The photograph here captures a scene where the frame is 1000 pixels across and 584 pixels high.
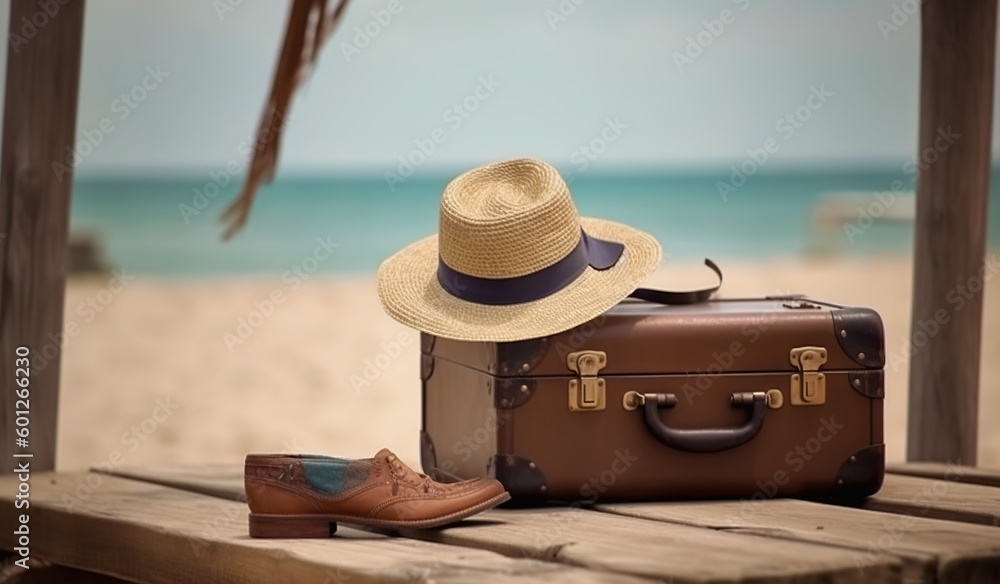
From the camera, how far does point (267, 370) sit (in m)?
8.15

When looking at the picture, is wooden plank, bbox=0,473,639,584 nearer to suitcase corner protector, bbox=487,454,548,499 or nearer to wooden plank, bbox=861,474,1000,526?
suitcase corner protector, bbox=487,454,548,499

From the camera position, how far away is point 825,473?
2346mm

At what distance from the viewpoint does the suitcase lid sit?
2246 mm

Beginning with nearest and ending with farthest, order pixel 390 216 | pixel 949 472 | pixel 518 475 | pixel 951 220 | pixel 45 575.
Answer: pixel 518 475
pixel 45 575
pixel 949 472
pixel 951 220
pixel 390 216

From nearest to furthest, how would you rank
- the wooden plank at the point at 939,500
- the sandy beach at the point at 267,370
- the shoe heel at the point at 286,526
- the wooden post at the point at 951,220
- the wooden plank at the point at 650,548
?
the wooden plank at the point at 650,548, the shoe heel at the point at 286,526, the wooden plank at the point at 939,500, the wooden post at the point at 951,220, the sandy beach at the point at 267,370

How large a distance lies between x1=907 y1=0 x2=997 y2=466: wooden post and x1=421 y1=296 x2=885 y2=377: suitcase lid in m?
0.85

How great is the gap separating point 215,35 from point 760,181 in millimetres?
11362

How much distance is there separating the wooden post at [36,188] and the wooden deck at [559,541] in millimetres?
362

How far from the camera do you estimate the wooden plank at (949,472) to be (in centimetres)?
266

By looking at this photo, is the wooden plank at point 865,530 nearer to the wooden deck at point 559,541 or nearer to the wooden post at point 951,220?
the wooden deck at point 559,541

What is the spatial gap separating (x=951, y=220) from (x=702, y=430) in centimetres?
121

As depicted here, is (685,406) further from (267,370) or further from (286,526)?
(267,370)

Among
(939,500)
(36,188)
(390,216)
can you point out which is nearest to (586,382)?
(939,500)

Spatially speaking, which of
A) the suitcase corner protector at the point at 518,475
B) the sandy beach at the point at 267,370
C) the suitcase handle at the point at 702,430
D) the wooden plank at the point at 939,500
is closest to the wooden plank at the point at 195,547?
the suitcase corner protector at the point at 518,475
